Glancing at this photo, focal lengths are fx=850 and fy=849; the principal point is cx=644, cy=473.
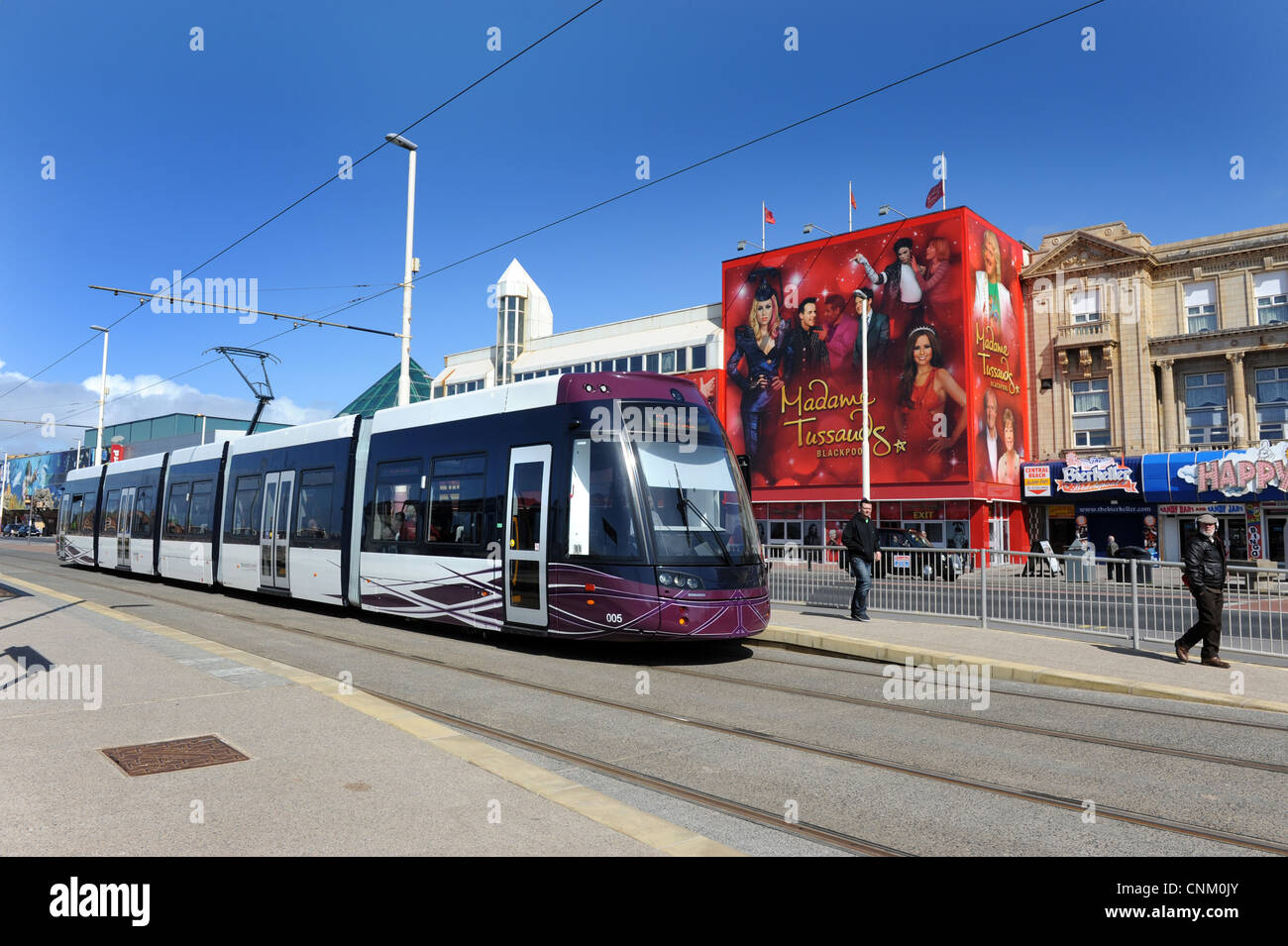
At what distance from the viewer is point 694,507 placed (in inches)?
386

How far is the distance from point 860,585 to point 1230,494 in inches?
995

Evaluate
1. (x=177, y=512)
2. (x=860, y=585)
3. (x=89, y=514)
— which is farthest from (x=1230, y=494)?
(x=89, y=514)

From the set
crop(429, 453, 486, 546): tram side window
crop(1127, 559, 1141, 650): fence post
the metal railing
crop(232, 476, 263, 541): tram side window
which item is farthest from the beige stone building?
crop(232, 476, 263, 541): tram side window

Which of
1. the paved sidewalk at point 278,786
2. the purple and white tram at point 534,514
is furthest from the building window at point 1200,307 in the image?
the paved sidewalk at point 278,786

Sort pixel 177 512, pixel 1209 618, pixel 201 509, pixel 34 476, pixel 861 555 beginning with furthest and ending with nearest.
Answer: pixel 34 476
pixel 177 512
pixel 201 509
pixel 861 555
pixel 1209 618

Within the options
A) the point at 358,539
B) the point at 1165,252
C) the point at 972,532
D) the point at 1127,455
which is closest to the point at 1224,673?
the point at 358,539

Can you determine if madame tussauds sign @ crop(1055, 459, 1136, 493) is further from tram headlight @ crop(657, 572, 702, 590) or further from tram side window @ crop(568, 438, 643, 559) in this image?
tram side window @ crop(568, 438, 643, 559)

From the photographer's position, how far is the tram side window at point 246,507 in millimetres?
16844

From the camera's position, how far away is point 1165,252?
35281mm

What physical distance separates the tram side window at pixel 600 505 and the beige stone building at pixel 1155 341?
3169 cm

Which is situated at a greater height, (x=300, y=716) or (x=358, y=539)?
(x=358, y=539)

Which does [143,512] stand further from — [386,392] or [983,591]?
[386,392]
